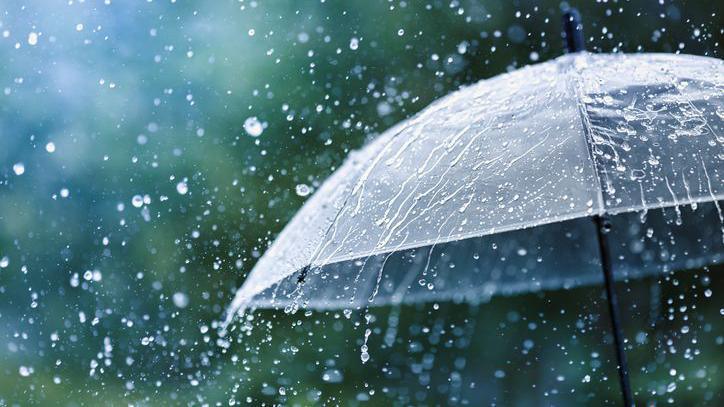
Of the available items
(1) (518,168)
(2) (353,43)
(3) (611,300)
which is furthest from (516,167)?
(2) (353,43)

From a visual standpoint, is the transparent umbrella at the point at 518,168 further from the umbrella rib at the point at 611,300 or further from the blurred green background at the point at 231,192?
the blurred green background at the point at 231,192

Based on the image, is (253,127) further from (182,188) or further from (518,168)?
(518,168)

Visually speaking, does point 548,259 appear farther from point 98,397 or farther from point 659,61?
point 98,397

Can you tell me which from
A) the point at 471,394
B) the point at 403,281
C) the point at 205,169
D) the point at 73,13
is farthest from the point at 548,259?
the point at 73,13

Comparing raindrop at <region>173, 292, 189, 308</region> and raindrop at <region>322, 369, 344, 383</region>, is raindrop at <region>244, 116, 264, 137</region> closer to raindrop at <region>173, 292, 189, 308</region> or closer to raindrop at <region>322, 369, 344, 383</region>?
raindrop at <region>173, 292, 189, 308</region>

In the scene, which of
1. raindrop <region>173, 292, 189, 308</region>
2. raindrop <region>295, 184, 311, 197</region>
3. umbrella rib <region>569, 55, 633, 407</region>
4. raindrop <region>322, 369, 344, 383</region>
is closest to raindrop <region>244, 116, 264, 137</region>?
raindrop <region>295, 184, 311, 197</region>
